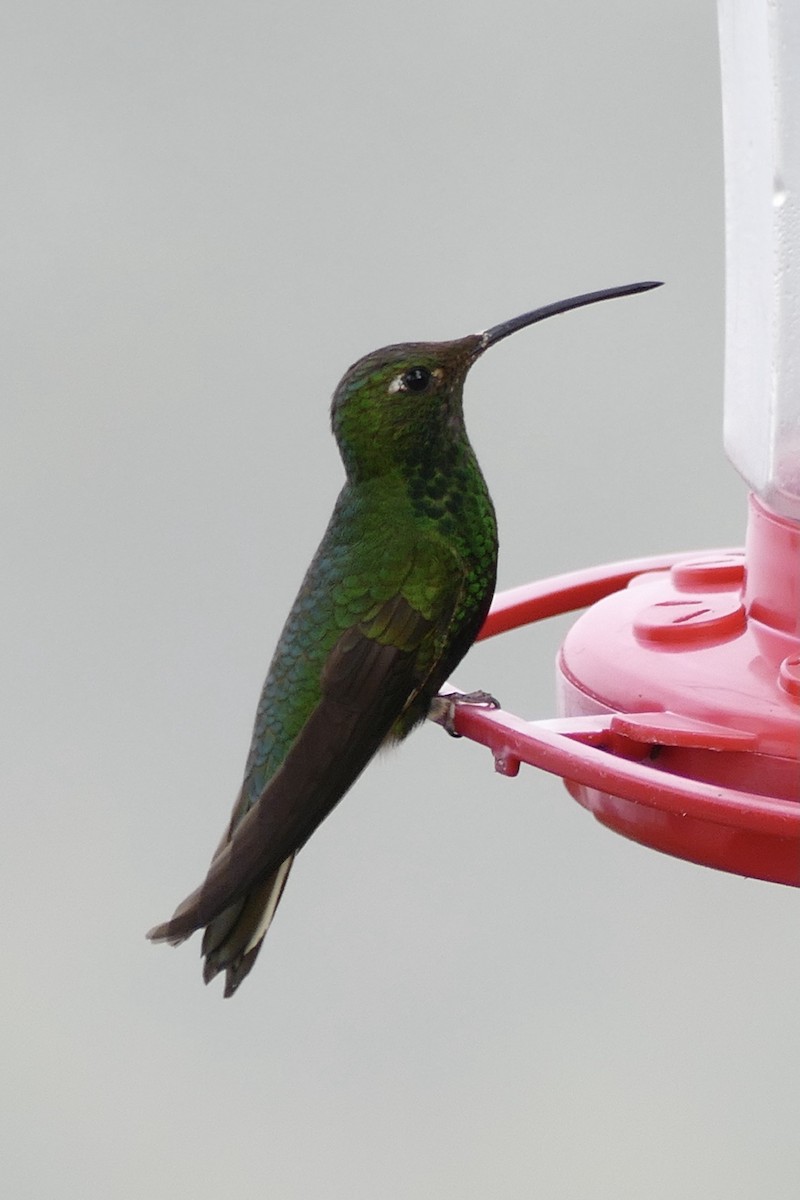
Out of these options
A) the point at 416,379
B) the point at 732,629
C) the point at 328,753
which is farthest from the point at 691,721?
the point at 416,379

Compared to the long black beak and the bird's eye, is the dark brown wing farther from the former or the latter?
the long black beak

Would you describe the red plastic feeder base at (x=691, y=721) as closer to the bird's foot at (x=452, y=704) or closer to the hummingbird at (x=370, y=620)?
the bird's foot at (x=452, y=704)

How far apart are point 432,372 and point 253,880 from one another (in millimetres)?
671

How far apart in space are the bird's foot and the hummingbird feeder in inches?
1.2

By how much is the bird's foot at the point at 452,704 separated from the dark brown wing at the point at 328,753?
4 centimetres

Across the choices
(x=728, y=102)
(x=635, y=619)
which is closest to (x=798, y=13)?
(x=728, y=102)

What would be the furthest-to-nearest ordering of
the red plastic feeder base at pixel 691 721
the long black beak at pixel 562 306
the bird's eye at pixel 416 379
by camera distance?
1. the bird's eye at pixel 416 379
2. the long black beak at pixel 562 306
3. the red plastic feeder base at pixel 691 721

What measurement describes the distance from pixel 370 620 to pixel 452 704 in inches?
7.6

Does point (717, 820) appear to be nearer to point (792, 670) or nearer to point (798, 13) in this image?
point (792, 670)

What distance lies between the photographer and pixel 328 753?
215 cm

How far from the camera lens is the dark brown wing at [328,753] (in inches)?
83.9

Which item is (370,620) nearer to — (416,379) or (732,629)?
(416,379)

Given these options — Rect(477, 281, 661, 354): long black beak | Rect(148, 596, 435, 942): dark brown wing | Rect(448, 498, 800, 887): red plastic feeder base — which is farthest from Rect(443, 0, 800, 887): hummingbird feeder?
Rect(477, 281, 661, 354): long black beak

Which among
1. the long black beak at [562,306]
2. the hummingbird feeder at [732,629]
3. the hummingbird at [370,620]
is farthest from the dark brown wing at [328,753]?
the long black beak at [562,306]
